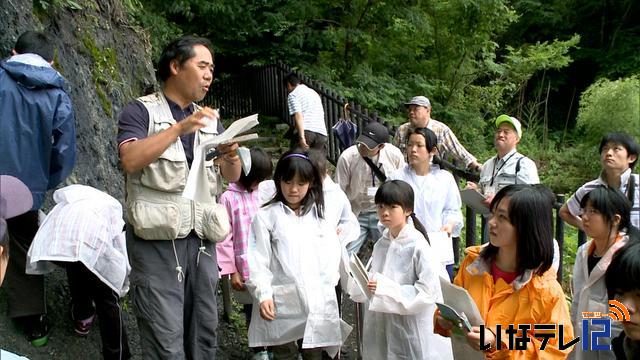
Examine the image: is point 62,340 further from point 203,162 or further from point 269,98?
point 269,98

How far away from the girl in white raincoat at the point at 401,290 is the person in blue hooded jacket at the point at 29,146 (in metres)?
2.12

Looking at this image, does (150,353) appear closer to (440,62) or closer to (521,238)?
(521,238)

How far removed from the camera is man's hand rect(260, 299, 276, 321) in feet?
10.9

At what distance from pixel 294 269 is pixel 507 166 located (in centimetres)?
238

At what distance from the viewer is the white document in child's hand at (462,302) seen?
7.94 ft

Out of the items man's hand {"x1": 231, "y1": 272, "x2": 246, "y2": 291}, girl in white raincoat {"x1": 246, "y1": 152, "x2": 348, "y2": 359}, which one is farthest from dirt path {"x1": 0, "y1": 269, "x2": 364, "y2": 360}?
girl in white raincoat {"x1": 246, "y1": 152, "x2": 348, "y2": 359}

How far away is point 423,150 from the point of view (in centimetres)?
462

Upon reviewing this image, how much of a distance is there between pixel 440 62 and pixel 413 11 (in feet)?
5.37

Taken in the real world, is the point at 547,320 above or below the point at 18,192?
below

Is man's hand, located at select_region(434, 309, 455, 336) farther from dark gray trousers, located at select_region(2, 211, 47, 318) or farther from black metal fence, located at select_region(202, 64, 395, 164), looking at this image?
black metal fence, located at select_region(202, 64, 395, 164)

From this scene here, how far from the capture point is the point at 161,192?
295cm

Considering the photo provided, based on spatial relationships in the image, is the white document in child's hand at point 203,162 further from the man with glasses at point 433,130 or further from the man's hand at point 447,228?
the man with glasses at point 433,130

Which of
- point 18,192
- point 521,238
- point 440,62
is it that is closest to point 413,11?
point 440,62

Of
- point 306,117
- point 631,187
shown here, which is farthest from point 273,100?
point 631,187
